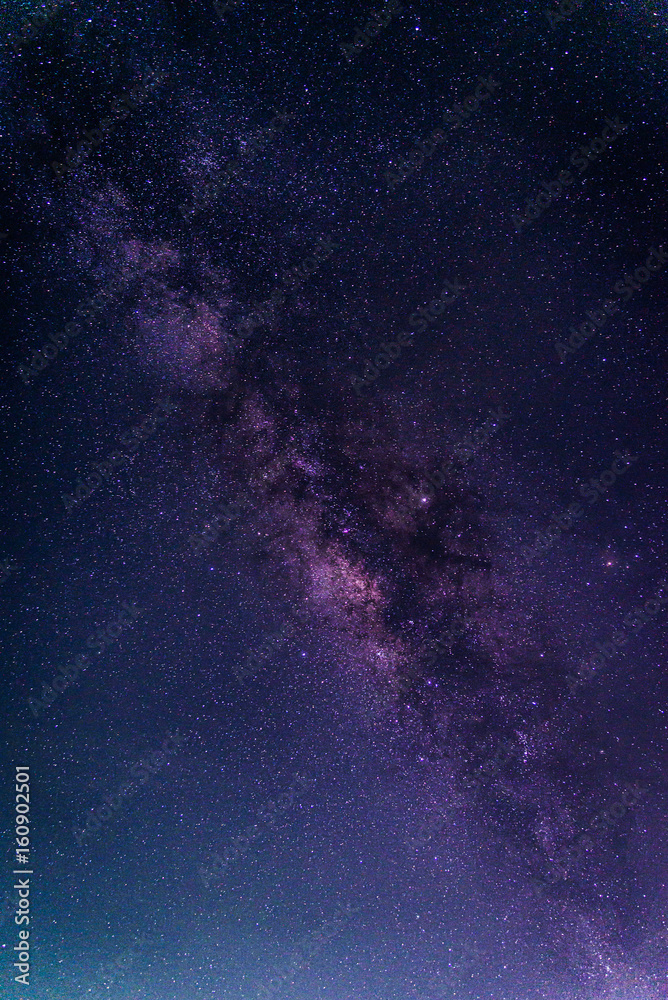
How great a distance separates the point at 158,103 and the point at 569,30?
233 centimetres

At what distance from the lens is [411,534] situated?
3.07 m

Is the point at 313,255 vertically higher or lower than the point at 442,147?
lower

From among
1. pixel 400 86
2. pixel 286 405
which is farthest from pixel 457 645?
pixel 400 86

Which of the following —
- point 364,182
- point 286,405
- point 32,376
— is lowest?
point 286,405

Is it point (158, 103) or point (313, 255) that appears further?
point (313, 255)

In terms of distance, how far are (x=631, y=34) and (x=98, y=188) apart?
10.2 feet

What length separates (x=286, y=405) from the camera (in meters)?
3.03

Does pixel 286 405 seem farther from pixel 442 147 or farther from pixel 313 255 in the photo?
pixel 442 147

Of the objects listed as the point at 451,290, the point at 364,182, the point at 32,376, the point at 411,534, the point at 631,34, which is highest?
the point at 631,34

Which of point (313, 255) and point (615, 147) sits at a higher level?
point (615, 147)

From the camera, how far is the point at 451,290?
3.05m

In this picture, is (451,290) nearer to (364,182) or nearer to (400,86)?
(364,182)

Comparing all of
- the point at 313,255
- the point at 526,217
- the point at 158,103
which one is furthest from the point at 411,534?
the point at 158,103

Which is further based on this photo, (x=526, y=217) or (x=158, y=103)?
(x=526, y=217)
